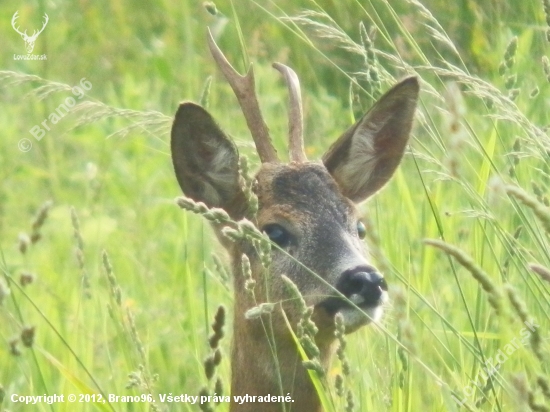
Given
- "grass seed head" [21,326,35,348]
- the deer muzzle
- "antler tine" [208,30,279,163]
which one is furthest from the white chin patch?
"grass seed head" [21,326,35,348]

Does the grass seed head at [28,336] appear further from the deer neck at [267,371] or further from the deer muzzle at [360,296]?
the deer neck at [267,371]

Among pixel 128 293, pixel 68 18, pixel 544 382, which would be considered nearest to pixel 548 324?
pixel 544 382

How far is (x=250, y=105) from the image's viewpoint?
4.57 metres

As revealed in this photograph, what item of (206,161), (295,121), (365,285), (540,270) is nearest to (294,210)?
(206,161)

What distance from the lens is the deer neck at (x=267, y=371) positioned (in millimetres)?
4066

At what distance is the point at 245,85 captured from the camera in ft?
15.0

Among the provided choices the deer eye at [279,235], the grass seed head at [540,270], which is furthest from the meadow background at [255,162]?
the deer eye at [279,235]

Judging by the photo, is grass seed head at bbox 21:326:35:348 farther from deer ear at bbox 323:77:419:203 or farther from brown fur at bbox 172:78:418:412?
deer ear at bbox 323:77:419:203

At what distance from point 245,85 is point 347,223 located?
2.23 feet

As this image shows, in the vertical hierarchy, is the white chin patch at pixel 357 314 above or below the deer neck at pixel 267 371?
above

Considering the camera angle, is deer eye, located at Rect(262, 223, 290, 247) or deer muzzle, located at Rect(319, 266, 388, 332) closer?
deer muzzle, located at Rect(319, 266, 388, 332)

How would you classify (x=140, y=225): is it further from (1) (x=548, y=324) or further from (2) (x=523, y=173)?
(1) (x=548, y=324)

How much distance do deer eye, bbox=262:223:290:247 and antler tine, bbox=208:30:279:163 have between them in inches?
15.1

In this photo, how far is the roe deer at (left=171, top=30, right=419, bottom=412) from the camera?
12.9 feet
